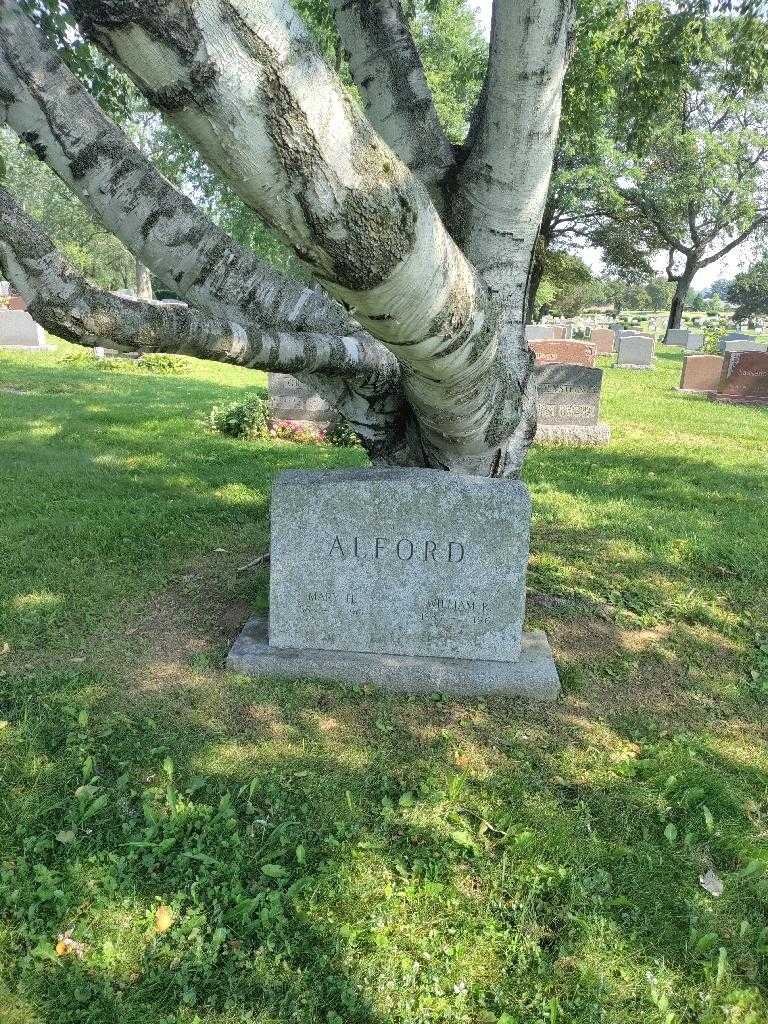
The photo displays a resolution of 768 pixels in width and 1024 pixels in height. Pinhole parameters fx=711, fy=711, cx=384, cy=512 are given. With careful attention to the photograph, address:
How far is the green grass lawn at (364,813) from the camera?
2143 mm

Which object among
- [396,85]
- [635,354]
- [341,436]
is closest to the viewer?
[396,85]

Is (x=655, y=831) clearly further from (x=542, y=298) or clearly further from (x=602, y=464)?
(x=542, y=298)

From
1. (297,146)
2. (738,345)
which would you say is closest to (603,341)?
(738,345)

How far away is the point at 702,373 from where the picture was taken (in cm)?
1565

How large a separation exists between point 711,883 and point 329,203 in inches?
103

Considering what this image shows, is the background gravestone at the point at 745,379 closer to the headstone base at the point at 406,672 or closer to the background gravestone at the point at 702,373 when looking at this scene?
the background gravestone at the point at 702,373

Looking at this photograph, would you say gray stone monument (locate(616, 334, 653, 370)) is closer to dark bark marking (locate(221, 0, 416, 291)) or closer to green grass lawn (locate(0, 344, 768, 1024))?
green grass lawn (locate(0, 344, 768, 1024))

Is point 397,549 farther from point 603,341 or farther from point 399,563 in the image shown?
point 603,341

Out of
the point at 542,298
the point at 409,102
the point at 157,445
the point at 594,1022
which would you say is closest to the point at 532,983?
the point at 594,1022

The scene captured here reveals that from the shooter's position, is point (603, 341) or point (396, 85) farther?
point (603, 341)

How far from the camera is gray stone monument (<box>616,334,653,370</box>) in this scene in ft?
74.2

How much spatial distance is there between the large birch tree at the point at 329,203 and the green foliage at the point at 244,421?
559 centimetres

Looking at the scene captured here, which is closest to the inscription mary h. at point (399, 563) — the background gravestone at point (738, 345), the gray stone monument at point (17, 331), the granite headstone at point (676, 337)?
the gray stone monument at point (17, 331)

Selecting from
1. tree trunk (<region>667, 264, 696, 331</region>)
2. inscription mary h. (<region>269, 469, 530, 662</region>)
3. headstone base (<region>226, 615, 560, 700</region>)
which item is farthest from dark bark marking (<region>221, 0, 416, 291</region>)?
tree trunk (<region>667, 264, 696, 331</region>)
